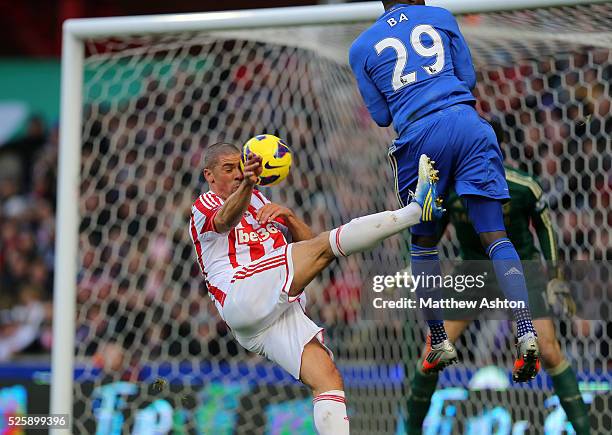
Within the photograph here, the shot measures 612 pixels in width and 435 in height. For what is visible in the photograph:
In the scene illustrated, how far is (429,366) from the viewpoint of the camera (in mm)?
5391

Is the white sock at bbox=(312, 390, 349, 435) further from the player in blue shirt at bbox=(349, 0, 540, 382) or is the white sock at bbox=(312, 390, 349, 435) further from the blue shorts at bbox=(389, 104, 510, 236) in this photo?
the blue shorts at bbox=(389, 104, 510, 236)

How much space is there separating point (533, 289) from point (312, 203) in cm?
217

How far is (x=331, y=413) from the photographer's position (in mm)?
5051

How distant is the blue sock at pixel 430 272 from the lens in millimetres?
5250

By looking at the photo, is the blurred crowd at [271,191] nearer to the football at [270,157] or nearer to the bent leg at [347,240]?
the bent leg at [347,240]

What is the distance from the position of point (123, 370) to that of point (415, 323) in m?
2.03

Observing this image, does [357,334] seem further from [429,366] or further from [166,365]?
[429,366]

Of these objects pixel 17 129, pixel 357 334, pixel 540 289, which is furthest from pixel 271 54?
pixel 17 129

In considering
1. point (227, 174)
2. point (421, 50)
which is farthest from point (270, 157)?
point (421, 50)

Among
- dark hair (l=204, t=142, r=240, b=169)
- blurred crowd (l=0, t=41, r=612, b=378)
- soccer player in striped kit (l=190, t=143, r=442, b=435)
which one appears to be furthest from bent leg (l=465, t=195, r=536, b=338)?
blurred crowd (l=0, t=41, r=612, b=378)

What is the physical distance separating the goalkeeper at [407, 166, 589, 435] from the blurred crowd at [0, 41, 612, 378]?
21.9 inches

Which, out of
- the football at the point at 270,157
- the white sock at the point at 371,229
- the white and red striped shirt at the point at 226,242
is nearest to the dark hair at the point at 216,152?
the white and red striped shirt at the point at 226,242

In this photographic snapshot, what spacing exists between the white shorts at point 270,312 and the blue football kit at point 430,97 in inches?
29.5

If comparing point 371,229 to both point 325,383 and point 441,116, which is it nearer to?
point 441,116
